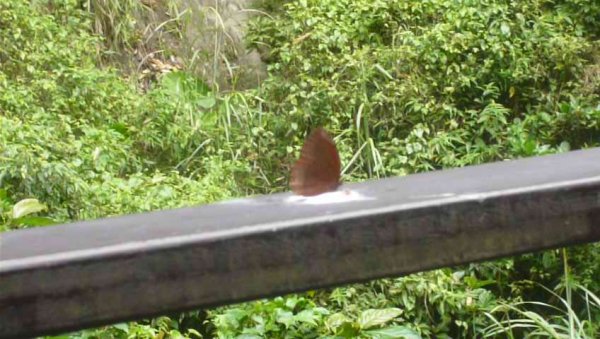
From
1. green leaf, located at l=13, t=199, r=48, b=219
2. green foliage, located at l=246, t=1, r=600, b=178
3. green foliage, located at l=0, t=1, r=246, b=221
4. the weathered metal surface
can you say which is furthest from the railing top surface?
green foliage, located at l=246, t=1, r=600, b=178

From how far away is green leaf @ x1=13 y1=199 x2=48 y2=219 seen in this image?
12.1 feet

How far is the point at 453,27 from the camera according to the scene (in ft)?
17.5

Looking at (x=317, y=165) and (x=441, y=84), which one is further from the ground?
(x=317, y=165)

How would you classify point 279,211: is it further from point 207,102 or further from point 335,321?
point 207,102

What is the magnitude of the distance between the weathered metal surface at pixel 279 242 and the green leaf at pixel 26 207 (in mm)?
2855

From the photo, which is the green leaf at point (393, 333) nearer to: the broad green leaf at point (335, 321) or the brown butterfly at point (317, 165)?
the broad green leaf at point (335, 321)

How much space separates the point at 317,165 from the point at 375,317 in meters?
2.55

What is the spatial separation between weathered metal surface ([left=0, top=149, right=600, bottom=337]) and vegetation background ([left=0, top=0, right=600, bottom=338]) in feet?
9.83

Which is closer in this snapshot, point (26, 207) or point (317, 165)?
point (317, 165)

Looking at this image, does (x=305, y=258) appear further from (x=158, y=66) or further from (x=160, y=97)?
(x=158, y=66)

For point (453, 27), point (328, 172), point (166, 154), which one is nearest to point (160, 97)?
point (166, 154)

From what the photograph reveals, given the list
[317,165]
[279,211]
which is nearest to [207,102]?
[317,165]

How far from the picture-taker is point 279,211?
2.98 ft

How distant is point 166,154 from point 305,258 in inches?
178
